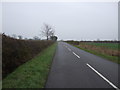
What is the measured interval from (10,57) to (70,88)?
3843mm

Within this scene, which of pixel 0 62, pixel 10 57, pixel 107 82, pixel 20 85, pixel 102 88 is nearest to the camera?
pixel 102 88

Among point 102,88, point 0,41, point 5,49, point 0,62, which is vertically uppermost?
point 0,41

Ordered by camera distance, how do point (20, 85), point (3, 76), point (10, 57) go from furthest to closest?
point (10, 57)
point (3, 76)
point (20, 85)

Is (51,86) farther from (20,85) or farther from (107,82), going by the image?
(107,82)

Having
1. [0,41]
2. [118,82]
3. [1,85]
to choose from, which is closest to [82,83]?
[118,82]

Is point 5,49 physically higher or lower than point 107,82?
higher

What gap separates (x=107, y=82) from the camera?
177 inches

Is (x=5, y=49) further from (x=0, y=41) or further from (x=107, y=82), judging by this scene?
(x=107, y=82)

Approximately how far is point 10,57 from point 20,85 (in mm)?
2227

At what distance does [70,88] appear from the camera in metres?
3.94

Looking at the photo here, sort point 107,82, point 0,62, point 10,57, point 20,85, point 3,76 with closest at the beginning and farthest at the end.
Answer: point 20,85 < point 107,82 < point 0,62 < point 3,76 < point 10,57

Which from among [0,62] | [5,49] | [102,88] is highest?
[5,49]

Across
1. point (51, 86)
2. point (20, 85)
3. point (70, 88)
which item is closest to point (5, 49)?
point (20, 85)

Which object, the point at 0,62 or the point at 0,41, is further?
the point at 0,41
